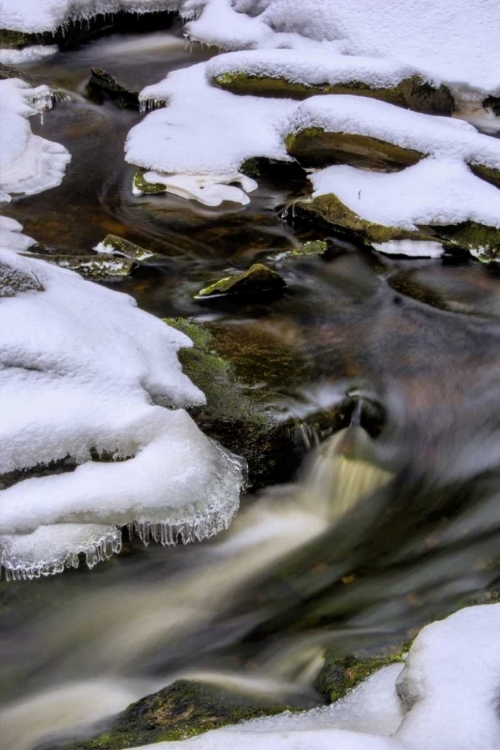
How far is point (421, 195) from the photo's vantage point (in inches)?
301

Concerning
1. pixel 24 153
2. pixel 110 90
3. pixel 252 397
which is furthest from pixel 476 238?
pixel 110 90

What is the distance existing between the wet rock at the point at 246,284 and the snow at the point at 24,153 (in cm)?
307

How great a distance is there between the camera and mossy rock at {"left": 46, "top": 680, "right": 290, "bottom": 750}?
299cm

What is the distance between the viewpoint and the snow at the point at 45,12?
12.3 metres

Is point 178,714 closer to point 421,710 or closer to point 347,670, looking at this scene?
point 347,670

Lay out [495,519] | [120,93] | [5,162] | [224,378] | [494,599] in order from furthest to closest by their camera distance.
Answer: [120,93] → [5,162] → [224,378] → [495,519] → [494,599]

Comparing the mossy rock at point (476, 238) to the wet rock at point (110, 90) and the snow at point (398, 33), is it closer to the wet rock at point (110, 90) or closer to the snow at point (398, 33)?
the snow at point (398, 33)

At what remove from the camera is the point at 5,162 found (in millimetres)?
8789

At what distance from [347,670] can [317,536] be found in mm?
1092

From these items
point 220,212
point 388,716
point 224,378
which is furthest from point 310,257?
point 388,716

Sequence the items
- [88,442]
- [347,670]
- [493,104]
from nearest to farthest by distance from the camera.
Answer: [347,670] → [88,442] → [493,104]

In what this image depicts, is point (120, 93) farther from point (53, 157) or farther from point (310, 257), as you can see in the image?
point (310, 257)

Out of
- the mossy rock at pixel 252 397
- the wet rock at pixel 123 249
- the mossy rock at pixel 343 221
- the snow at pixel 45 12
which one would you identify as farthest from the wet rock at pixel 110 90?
Answer: the mossy rock at pixel 252 397

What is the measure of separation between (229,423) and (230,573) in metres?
0.90
